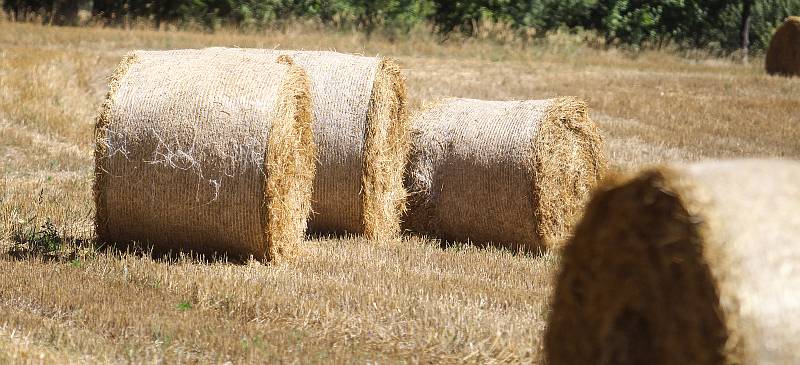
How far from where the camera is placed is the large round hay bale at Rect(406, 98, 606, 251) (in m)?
8.92

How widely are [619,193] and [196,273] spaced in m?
3.68

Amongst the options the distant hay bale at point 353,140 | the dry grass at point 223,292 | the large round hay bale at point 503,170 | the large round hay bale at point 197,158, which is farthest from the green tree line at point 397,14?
the large round hay bale at point 197,158

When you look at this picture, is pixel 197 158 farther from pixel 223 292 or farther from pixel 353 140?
pixel 353 140

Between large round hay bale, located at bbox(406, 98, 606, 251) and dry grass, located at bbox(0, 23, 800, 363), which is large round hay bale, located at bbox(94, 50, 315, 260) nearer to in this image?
dry grass, located at bbox(0, 23, 800, 363)

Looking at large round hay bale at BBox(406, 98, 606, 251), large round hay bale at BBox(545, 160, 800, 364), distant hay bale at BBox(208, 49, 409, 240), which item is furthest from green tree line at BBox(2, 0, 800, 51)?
large round hay bale at BBox(545, 160, 800, 364)

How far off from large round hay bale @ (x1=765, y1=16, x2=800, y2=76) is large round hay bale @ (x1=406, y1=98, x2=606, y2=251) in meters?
17.1

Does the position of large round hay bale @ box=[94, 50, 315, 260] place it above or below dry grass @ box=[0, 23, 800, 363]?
above

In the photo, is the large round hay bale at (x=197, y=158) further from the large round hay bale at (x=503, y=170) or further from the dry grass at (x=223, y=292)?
the large round hay bale at (x=503, y=170)

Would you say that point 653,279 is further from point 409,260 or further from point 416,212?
point 416,212

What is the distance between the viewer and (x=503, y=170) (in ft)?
29.4

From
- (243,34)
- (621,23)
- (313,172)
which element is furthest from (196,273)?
(621,23)

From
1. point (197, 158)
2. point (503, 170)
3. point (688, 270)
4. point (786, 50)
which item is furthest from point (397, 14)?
point (688, 270)

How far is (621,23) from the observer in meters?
34.0

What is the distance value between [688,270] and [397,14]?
1076 inches
